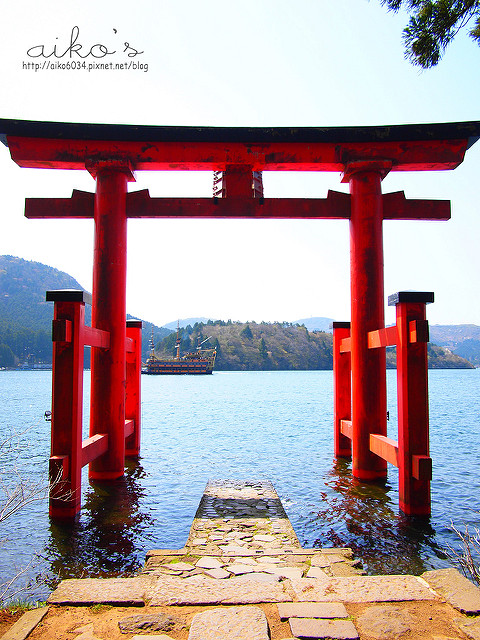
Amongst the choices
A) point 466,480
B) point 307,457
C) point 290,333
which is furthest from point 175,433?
point 290,333

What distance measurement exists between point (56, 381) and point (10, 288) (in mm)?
134431

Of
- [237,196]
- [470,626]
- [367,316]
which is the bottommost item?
[470,626]

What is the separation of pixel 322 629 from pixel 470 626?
0.83m

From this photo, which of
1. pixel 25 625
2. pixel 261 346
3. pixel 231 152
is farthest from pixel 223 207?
pixel 261 346

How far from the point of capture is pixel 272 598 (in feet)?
10.9

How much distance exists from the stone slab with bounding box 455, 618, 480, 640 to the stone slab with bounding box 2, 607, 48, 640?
243cm

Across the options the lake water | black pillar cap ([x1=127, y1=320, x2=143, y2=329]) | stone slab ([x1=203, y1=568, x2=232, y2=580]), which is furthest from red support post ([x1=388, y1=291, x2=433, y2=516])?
black pillar cap ([x1=127, y1=320, x2=143, y2=329])

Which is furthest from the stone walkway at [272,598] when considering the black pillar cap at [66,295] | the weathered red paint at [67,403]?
the black pillar cap at [66,295]

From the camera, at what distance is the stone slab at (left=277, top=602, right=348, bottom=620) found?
3025mm

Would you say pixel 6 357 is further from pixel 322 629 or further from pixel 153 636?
pixel 322 629

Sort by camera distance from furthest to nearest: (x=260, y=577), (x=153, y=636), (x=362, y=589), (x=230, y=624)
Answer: (x=260, y=577)
(x=362, y=589)
(x=230, y=624)
(x=153, y=636)

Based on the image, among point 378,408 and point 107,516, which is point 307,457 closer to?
point 378,408

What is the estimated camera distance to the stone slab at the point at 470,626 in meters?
2.72

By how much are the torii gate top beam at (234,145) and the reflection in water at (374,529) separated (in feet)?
15.7
